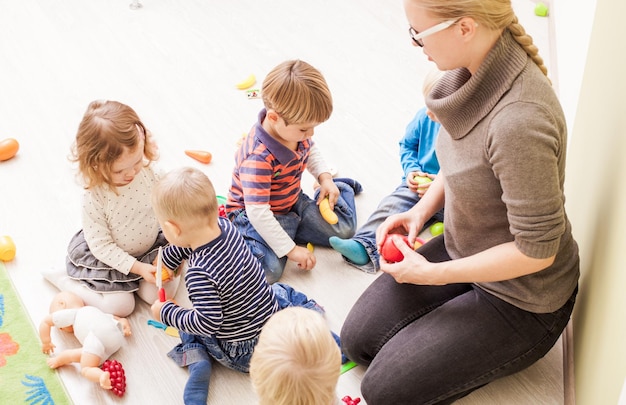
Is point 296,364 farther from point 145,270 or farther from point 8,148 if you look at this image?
point 8,148

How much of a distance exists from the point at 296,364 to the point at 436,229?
1056 millimetres

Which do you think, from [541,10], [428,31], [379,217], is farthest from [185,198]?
[541,10]

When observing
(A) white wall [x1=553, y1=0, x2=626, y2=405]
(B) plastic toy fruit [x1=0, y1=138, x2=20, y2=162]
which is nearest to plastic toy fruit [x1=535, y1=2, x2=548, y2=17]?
(A) white wall [x1=553, y1=0, x2=626, y2=405]

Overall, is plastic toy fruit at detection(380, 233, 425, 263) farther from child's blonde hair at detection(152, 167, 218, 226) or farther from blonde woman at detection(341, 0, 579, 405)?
child's blonde hair at detection(152, 167, 218, 226)

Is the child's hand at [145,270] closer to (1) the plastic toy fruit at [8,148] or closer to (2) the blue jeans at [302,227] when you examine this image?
(2) the blue jeans at [302,227]

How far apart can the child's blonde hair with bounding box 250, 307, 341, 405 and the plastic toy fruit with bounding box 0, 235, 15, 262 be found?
1121 mm

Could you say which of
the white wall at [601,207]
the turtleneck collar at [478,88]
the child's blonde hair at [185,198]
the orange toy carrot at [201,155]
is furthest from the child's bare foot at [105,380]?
the white wall at [601,207]

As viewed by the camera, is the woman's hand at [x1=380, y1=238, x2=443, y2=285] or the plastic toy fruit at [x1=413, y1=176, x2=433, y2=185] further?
the plastic toy fruit at [x1=413, y1=176, x2=433, y2=185]

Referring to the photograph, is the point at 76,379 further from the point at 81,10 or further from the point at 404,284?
the point at 81,10

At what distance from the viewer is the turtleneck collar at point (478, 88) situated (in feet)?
4.37

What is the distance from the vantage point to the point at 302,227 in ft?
7.01

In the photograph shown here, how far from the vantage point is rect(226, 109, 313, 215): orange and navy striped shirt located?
192 cm

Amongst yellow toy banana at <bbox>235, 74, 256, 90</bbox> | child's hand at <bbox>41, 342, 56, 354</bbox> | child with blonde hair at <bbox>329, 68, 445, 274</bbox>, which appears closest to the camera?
child's hand at <bbox>41, 342, 56, 354</bbox>

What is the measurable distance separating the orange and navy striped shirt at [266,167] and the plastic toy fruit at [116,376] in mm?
551
